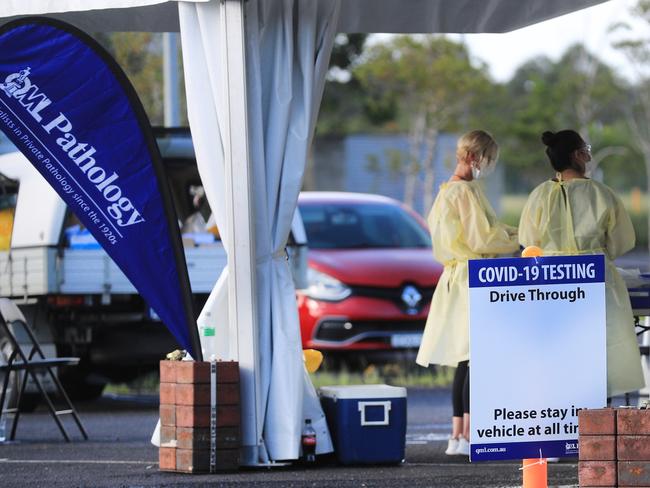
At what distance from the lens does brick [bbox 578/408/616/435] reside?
614 cm

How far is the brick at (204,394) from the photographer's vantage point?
25.9 ft

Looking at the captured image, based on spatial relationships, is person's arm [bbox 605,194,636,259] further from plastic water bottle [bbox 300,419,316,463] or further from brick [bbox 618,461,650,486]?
brick [bbox 618,461,650,486]

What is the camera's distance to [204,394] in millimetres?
7902

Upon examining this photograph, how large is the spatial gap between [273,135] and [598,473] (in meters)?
2.96

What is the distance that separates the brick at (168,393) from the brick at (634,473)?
9.16 feet

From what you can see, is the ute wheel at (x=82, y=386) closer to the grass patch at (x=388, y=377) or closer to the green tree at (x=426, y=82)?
the grass patch at (x=388, y=377)

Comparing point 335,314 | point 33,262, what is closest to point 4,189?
point 33,262

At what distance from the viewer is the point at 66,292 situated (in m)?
12.6

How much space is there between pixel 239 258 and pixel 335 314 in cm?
669

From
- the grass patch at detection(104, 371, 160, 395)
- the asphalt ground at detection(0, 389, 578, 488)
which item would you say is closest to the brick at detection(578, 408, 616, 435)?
the asphalt ground at detection(0, 389, 578, 488)

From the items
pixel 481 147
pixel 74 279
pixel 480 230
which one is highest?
pixel 481 147

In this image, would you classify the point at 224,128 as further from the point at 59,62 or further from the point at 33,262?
the point at 33,262

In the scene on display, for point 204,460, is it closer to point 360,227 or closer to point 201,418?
point 201,418

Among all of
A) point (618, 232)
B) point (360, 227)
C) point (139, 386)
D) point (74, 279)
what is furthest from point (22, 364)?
point (360, 227)
